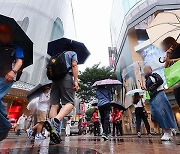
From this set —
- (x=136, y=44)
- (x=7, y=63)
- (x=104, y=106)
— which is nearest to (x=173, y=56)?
(x=104, y=106)

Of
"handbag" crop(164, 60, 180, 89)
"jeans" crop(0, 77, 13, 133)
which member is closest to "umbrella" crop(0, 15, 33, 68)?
"jeans" crop(0, 77, 13, 133)

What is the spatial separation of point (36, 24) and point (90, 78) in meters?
8.33

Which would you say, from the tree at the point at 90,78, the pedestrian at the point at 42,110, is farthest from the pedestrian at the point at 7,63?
the tree at the point at 90,78

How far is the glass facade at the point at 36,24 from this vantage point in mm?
17584

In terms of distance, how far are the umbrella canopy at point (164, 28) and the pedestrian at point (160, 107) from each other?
2.82ft

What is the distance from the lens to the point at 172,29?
12.9 feet

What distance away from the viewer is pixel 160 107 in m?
3.43

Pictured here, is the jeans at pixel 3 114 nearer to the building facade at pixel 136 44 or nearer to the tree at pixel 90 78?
the building facade at pixel 136 44

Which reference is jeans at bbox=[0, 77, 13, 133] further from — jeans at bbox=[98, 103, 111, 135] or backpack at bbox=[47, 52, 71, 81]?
jeans at bbox=[98, 103, 111, 135]

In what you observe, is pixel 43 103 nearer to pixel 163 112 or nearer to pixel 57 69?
pixel 57 69

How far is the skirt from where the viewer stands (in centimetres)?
336

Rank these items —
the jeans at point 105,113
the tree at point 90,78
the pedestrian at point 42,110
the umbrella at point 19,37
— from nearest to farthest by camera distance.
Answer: the umbrella at point 19,37 < the jeans at point 105,113 < the pedestrian at point 42,110 < the tree at point 90,78

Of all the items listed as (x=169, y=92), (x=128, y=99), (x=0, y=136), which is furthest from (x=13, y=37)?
(x=128, y=99)

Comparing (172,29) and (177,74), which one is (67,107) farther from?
(172,29)
